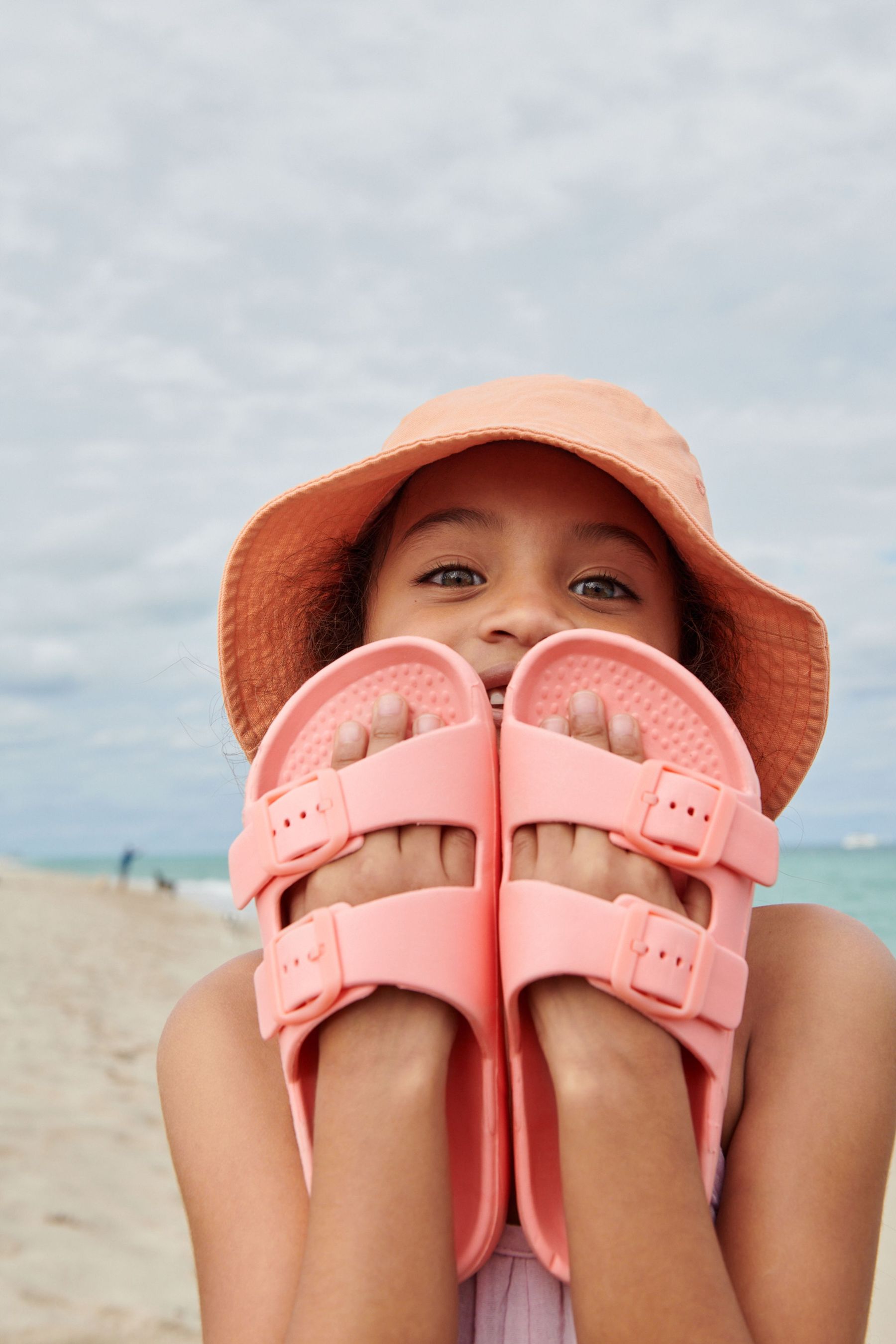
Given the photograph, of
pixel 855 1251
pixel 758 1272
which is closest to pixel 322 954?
pixel 758 1272

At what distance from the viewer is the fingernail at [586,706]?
142cm

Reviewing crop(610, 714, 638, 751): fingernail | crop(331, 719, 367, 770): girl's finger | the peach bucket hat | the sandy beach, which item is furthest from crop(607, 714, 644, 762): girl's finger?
the sandy beach

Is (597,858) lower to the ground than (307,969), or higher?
higher

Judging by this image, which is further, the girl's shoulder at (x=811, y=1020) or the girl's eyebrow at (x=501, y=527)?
the girl's eyebrow at (x=501, y=527)

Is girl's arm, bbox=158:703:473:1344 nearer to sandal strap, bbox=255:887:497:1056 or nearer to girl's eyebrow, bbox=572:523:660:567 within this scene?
sandal strap, bbox=255:887:497:1056

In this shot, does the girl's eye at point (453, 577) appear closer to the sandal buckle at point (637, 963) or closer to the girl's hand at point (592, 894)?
the girl's hand at point (592, 894)

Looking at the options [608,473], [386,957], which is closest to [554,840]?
[386,957]

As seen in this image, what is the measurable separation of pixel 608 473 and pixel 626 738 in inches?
24.6

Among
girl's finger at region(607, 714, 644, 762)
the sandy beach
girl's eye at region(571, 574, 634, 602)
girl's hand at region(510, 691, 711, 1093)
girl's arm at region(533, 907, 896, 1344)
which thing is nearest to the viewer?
girl's arm at region(533, 907, 896, 1344)

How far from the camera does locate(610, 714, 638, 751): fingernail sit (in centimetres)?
139

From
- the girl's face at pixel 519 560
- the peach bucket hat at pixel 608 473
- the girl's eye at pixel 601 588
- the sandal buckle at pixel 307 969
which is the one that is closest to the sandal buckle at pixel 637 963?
the sandal buckle at pixel 307 969

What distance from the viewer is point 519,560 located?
1709mm

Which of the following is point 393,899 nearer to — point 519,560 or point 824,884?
point 519,560

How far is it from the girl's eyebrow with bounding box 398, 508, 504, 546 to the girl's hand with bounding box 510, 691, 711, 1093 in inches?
17.7
